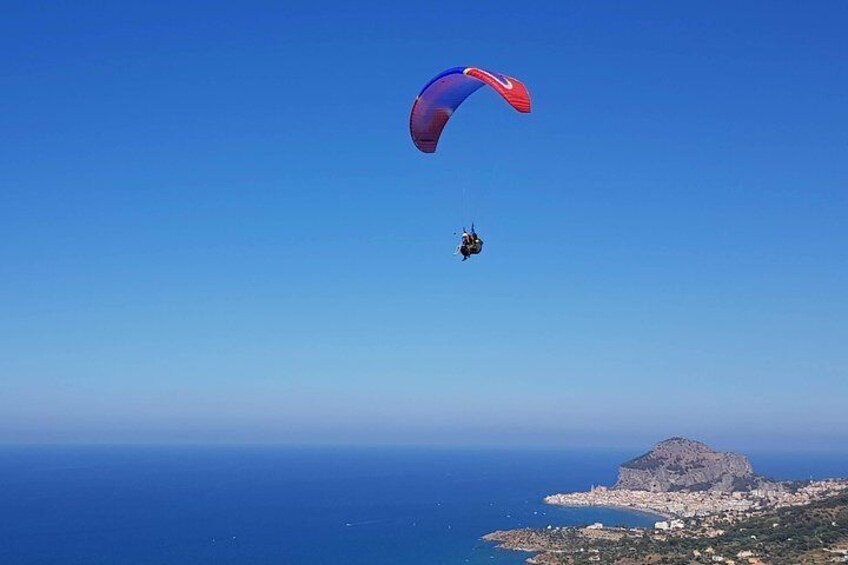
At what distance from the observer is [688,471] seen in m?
157

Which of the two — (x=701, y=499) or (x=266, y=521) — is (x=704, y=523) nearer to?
(x=701, y=499)

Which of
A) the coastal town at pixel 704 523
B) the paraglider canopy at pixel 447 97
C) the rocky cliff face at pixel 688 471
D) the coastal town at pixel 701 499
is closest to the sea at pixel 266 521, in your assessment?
the coastal town at pixel 701 499

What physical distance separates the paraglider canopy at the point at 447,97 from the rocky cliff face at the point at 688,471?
→ 144 m

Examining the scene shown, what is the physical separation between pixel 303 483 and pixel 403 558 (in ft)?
387

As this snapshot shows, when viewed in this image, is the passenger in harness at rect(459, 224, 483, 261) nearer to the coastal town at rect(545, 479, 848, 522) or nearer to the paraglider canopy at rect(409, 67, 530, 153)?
the paraglider canopy at rect(409, 67, 530, 153)

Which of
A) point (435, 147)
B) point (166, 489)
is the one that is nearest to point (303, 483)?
point (166, 489)

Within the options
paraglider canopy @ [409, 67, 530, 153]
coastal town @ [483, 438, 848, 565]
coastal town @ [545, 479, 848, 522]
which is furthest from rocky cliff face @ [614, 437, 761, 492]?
paraglider canopy @ [409, 67, 530, 153]

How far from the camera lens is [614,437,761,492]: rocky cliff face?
150 metres

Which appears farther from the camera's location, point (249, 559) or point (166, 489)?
point (166, 489)

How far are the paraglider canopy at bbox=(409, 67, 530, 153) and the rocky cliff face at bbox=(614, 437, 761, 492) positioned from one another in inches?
5650

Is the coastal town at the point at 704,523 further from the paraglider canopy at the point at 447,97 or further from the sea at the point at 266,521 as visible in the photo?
the paraglider canopy at the point at 447,97

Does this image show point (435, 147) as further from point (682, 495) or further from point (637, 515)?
point (682, 495)

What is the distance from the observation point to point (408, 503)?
144 meters

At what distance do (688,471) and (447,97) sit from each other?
155m
